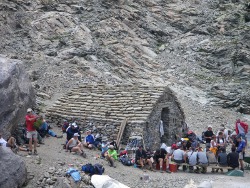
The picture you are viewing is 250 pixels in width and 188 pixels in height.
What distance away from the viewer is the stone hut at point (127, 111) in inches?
750

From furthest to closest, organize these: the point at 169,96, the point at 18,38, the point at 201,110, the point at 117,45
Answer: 1. the point at 117,45
2. the point at 18,38
3. the point at 201,110
4. the point at 169,96

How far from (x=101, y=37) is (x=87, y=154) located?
25.8 metres

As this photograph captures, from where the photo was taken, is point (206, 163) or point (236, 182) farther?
point (206, 163)

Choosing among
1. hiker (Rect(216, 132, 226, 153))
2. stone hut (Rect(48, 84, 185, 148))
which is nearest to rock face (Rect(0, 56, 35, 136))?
stone hut (Rect(48, 84, 185, 148))

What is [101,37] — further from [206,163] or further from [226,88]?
[206,163]

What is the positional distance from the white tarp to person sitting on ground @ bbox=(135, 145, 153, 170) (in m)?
3.56

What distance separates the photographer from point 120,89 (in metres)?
22.2

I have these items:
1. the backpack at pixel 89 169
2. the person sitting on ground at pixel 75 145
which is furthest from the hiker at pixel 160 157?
the backpack at pixel 89 169

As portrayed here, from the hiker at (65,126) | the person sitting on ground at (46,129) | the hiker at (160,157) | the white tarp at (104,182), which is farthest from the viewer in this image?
the hiker at (65,126)

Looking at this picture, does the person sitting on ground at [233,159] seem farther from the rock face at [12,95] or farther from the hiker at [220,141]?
Result: the rock face at [12,95]

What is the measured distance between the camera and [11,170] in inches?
489

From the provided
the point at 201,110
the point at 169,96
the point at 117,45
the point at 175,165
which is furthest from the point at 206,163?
the point at 117,45

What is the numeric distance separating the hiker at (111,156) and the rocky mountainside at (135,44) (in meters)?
12.8

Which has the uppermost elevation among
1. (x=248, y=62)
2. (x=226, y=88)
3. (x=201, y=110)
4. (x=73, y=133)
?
(x=248, y=62)
